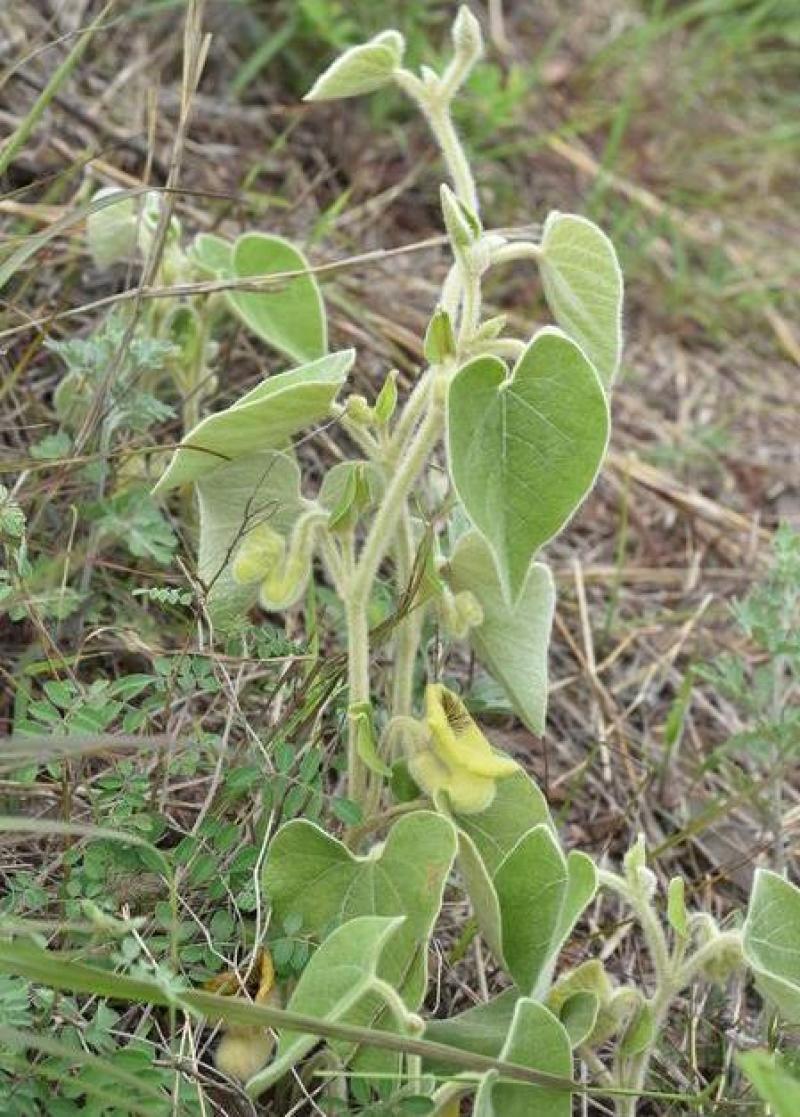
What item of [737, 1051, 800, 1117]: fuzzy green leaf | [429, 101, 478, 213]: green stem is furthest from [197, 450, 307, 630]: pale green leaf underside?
[737, 1051, 800, 1117]: fuzzy green leaf

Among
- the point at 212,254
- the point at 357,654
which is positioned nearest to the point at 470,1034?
the point at 357,654

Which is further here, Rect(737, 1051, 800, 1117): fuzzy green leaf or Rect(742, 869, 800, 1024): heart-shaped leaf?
Rect(742, 869, 800, 1024): heart-shaped leaf

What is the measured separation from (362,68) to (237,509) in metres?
0.38

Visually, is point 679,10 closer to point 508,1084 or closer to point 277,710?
point 277,710

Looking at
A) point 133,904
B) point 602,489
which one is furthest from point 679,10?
point 133,904

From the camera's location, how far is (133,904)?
1147 millimetres

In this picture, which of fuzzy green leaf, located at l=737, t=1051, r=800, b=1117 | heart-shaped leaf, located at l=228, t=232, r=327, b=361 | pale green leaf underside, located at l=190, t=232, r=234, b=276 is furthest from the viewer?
pale green leaf underside, located at l=190, t=232, r=234, b=276

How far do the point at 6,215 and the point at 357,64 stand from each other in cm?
76

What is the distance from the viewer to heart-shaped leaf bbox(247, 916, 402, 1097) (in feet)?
3.20

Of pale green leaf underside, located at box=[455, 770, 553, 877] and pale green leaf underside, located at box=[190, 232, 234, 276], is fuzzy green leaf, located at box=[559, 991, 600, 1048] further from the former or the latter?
pale green leaf underside, located at box=[190, 232, 234, 276]

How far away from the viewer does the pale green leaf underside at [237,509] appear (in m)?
1.20

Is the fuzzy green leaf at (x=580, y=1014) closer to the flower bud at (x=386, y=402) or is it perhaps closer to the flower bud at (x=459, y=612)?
the flower bud at (x=459, y=612)

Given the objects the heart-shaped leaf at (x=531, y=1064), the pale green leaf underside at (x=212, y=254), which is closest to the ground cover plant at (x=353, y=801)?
the heart-shaped leaf at (x=531, y=1064)

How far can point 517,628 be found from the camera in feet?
4.07
